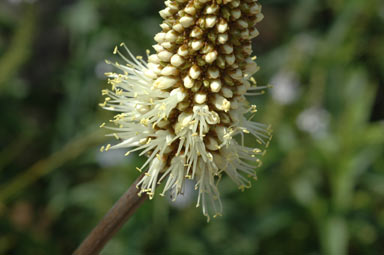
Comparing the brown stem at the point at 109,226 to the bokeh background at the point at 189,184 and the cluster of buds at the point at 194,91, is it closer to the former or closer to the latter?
the cluster of buds at the point at 194,91

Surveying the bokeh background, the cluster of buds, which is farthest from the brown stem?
the bokeh background

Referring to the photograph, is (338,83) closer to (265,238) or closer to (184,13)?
(265,238)

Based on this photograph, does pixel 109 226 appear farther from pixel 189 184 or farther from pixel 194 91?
pixel 189 184

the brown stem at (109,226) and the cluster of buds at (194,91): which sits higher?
the cluster of buds at (194,91)

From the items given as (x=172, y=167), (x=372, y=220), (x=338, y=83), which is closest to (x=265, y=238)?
(x=372, y=220)

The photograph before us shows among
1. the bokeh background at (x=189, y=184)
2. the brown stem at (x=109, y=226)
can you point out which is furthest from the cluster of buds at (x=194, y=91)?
the bokeh background at (x=189, y=184)

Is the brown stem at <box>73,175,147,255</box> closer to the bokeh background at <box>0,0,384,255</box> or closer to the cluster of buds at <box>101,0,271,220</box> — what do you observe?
the cluster of buds at <box>101,0,271,220</box>
